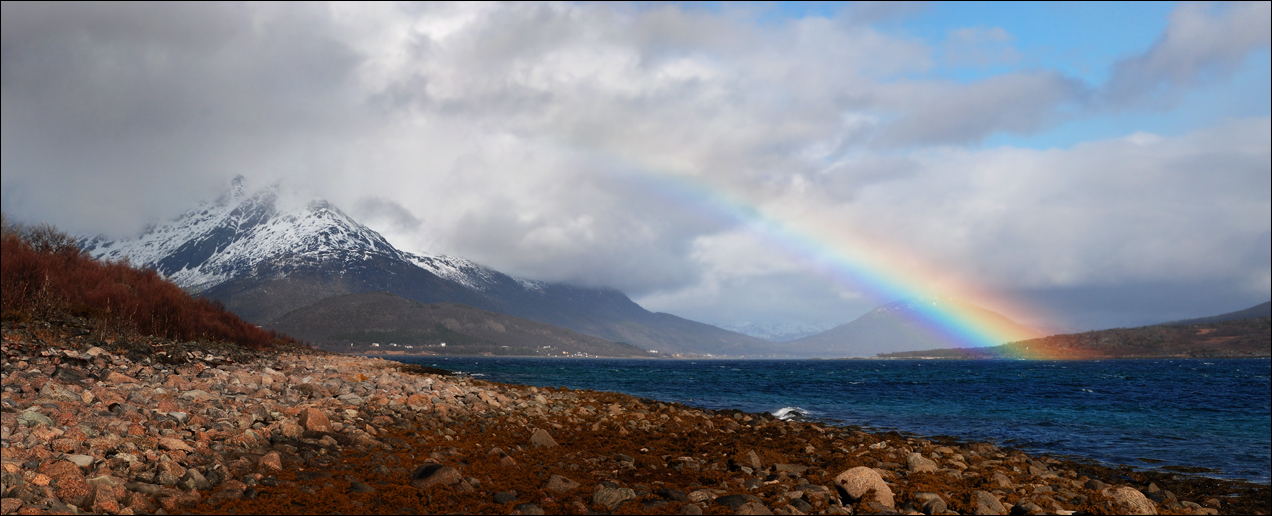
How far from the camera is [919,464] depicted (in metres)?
13.3

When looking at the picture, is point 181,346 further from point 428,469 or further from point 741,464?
point 741,464

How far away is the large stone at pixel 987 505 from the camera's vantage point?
32.6 ft

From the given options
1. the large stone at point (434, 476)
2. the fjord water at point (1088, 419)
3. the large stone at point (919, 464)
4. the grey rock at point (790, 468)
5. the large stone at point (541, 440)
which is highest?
the large stone at point (434, 476)

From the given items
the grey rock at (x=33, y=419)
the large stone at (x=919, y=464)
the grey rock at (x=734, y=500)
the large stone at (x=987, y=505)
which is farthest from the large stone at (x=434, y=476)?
the large stone at (x=919, y=464)

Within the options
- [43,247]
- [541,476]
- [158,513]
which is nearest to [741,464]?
[541,476]

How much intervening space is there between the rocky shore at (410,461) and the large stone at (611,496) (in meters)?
0.03

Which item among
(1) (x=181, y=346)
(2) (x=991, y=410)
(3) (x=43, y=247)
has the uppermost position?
(3) (x=43, y=247)

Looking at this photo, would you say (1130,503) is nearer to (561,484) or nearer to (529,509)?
(561,484)

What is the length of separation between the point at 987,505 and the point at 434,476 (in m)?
8.53

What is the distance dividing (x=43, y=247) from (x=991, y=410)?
52726 millimetres

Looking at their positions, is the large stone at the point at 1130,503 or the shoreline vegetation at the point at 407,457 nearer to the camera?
the shoreline vegetation at the point at 407,457

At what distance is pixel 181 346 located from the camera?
80.6 ft

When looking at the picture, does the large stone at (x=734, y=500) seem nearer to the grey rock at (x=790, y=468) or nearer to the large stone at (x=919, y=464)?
the grey rock at (x=790, y=468)

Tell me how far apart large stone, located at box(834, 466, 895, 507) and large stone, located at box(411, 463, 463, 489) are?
234 inches
